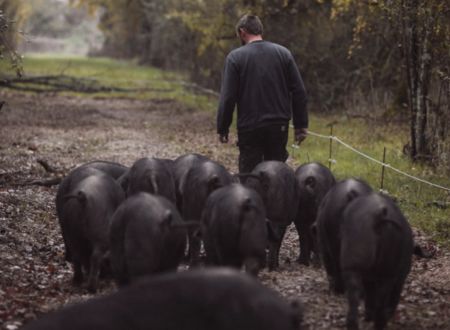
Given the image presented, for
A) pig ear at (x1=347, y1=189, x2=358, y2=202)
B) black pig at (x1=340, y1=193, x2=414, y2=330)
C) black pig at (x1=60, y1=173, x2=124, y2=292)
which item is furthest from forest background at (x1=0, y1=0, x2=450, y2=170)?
black pig at (x1=340, y1=193, x2=414, y2=330)

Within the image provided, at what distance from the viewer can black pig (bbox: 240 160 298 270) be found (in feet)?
26.5

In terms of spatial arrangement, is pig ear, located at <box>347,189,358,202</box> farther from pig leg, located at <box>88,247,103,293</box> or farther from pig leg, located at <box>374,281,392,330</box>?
pig leg, located at <box>88,247,103,293</box>

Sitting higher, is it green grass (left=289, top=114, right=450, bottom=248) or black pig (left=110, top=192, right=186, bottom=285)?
black pig (left=110, top=192, right=186, bottom=285)

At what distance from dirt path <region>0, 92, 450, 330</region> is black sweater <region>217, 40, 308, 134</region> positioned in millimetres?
1458

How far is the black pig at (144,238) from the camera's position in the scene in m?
6.18

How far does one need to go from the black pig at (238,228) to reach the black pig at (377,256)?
28.5 inches

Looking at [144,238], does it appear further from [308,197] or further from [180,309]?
[308,197]

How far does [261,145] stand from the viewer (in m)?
9.23

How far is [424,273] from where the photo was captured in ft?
26.2

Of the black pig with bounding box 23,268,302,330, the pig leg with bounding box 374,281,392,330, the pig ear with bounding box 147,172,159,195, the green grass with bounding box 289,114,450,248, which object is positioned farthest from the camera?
the green grass with bounding box 289,114,450,248

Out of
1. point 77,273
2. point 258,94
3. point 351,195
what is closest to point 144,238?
point 77,273

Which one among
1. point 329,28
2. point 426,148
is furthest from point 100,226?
point 329,28

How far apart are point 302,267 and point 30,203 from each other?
4.02 m

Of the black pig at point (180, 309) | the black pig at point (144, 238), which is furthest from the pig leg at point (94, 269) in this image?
the black pig at point (180, 309)
